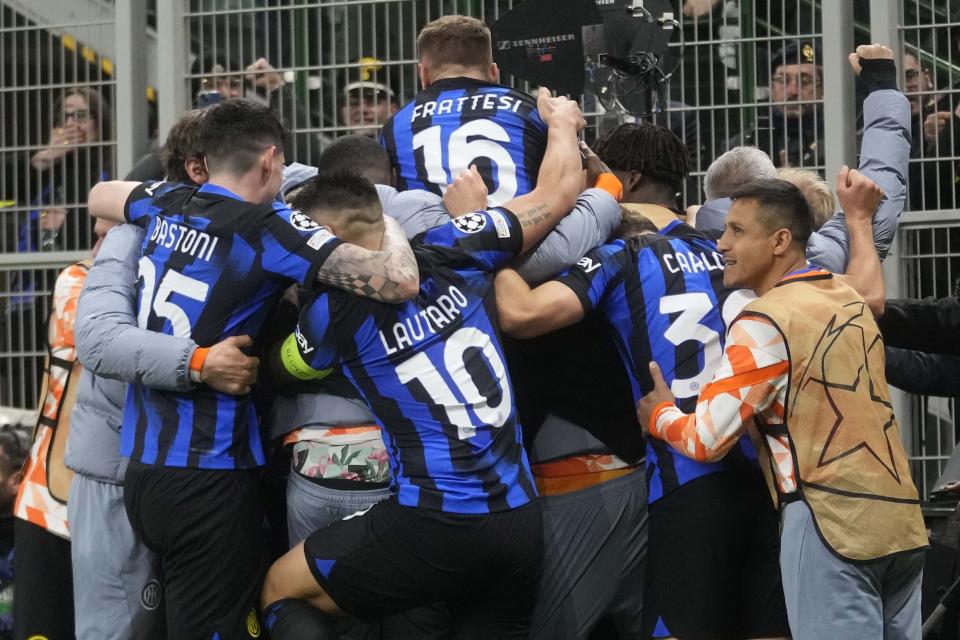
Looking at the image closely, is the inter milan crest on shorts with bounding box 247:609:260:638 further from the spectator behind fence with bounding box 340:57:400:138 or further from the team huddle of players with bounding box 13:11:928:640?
the spectator behind fence with bounding box 340:57:400:138

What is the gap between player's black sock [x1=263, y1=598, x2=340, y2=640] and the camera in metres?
4.01

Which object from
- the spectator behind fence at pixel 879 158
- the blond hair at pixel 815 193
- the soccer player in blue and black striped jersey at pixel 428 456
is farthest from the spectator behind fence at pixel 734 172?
the soccer player in blue and black striped jersey at pixel 428 456

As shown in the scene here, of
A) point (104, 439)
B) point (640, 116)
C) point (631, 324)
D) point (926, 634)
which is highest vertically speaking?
point (640, 116)

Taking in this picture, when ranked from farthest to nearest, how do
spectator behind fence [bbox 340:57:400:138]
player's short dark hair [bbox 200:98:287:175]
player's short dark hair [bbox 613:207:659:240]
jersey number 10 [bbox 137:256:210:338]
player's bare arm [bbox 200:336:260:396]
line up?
spectator behind fence [bbox 340:57:400:138], player's short dark hair [bbox 613:207:659:240], player's short dark hair [bbox 200:98:287:175], jersey number 10 [bbox 137:256:210:338], player's bare arm [bbox 200:336:260:396]

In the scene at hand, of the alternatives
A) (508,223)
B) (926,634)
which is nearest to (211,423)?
(508,223)

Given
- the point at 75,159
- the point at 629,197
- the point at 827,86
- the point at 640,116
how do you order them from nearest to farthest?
the point at 629,197
the point at 640,116
the point at 827,86
the point at 75,159

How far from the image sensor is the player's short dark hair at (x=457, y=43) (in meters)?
4.91

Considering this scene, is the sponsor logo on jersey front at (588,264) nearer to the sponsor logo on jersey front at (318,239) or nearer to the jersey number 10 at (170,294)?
the sponsor logo on jersey front at (318,239)

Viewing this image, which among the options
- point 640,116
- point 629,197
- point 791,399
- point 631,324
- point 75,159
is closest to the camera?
point 791,399

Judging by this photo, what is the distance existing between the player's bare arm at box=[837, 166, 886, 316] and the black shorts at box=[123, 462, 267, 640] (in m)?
2.05

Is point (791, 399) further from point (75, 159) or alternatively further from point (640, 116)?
point (75, 159)

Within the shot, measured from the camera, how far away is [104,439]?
4680mm

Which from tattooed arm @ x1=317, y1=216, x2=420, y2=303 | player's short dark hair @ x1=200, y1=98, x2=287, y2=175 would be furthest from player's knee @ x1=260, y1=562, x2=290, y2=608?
player's short dark hair @ x1=200, y1=98, x2=287, y2=175

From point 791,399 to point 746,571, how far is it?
70 cm
